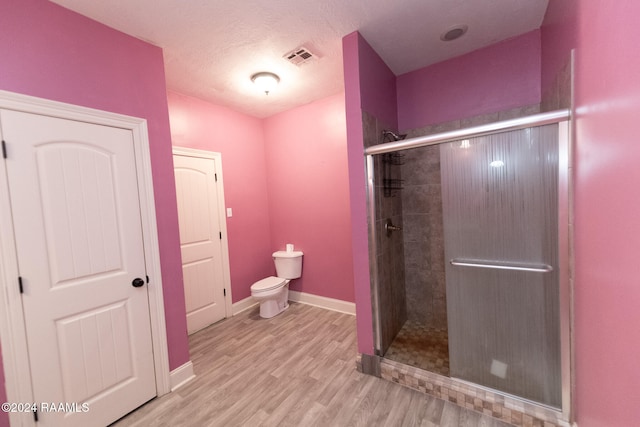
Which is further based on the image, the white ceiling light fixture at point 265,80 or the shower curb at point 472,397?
the white ceiling light fixture at point 265,80

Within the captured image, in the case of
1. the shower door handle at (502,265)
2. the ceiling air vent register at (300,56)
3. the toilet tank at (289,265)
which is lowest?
the toilet tank at (289,265)

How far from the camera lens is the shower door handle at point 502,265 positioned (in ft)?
4.30

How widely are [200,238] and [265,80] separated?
71.3 inches

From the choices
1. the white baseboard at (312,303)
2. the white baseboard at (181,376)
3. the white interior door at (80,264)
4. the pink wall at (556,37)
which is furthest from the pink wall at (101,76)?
the pink wall at (556,37)

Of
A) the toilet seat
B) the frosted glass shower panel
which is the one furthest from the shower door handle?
the toilet seat

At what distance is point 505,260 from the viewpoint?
1412 millimetres

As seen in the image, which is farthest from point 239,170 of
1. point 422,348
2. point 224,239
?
point 422,348

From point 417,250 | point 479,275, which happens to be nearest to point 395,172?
point 417,250

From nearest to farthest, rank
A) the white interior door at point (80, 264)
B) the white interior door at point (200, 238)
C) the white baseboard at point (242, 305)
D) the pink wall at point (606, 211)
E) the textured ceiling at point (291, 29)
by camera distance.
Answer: the pink wall at point (606, 211) → the white interior door at point (80, 264) → the textured ceiling at point (291, 29) → the white interior door at point (200, 238) → the white baseboard at point (242, 305)

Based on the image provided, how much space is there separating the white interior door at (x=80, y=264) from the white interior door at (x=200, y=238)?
0.91m

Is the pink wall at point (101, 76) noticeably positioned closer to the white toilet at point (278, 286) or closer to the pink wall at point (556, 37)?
the white toilet at point (278, 286)

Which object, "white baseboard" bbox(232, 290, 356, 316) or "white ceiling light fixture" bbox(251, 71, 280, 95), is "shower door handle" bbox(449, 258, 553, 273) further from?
"white ceiling light fixture" bbox(251, 71, 280, 95)

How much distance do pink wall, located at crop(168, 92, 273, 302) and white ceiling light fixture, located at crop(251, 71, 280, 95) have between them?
2.73ft

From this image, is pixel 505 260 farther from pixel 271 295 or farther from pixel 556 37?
pixel 271 295
